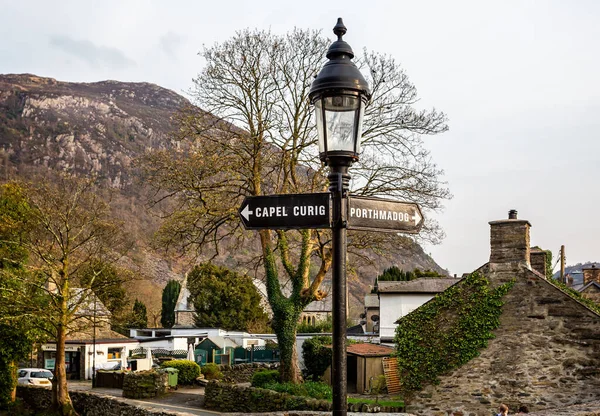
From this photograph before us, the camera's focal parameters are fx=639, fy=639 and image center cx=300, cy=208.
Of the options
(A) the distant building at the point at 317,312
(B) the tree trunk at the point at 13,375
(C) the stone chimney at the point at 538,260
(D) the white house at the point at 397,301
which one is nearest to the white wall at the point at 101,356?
(B) the tree trunk at the point at 13,375

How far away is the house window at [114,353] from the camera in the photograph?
41.9 metres

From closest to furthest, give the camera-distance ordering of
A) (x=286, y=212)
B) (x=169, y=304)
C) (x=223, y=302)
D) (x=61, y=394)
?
(x=286, y=212) → (x=61, y=394) → (x=223, y=302) → (x=169, y=304)

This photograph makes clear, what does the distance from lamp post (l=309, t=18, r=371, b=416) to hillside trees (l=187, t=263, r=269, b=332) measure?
56.3 metres

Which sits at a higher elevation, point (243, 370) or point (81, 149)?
point (81, 149)

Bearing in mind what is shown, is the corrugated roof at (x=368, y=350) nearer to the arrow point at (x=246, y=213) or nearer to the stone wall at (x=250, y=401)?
the stone wall at (x=250, y=401)

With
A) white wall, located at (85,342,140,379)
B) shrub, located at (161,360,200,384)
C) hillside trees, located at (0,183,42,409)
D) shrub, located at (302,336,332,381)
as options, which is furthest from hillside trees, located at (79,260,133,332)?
white wall, located at (85,342,140,379)

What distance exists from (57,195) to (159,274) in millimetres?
91214

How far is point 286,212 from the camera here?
518cm

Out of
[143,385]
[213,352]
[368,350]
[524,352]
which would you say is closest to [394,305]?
[368,350]

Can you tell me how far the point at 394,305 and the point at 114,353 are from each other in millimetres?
18740

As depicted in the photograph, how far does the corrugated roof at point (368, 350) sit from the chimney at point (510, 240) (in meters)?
13.5

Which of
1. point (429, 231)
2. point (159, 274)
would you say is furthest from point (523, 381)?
point (159, 274)

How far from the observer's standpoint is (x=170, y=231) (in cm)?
2581

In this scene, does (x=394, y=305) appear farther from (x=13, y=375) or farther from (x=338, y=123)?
(x=338, y=123)
